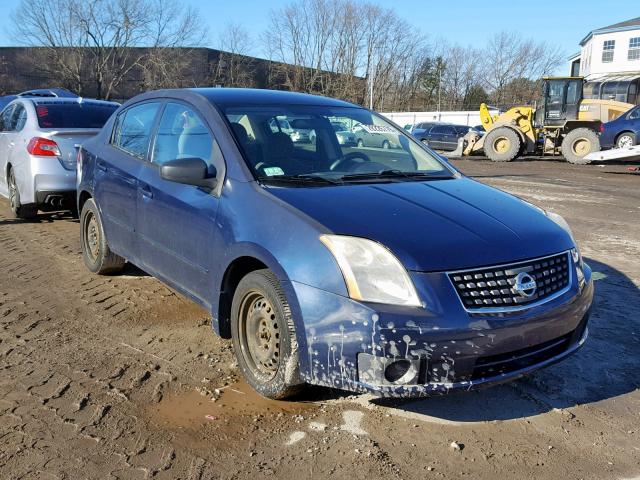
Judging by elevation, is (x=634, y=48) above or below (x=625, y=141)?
above

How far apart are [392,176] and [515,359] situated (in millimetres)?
1442

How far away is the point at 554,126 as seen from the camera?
21062mm

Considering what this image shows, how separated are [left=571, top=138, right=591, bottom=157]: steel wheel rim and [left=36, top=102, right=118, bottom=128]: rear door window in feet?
57.2

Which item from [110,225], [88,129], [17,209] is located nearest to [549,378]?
[110,225]

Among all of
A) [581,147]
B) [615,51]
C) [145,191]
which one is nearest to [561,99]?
[581,147]

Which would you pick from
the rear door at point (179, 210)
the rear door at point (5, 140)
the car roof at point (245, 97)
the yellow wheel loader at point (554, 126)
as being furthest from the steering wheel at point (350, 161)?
the yellow wheel loader at point (554, 126)

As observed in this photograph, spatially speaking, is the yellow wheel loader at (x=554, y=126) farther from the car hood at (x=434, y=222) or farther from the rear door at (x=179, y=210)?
the rear door at (x=179, y=210)

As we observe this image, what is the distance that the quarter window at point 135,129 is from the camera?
4.57 metres

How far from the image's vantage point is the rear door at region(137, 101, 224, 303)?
3.63 m

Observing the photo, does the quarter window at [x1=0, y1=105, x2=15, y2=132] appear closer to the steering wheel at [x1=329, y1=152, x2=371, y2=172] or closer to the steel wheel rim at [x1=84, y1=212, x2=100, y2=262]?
the steel wheel rim at [x1=84, y1=212, x2=100, y2=262]

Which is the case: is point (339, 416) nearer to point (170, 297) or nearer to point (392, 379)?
point (392, 379)

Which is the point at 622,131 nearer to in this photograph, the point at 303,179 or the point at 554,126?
the point at 554,126

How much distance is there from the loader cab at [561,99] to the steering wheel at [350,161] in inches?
746

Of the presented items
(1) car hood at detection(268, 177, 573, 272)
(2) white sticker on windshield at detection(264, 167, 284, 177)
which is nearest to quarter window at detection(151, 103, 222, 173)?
(2) white sticker on windshield at detection(264, 167, 284, 177)
